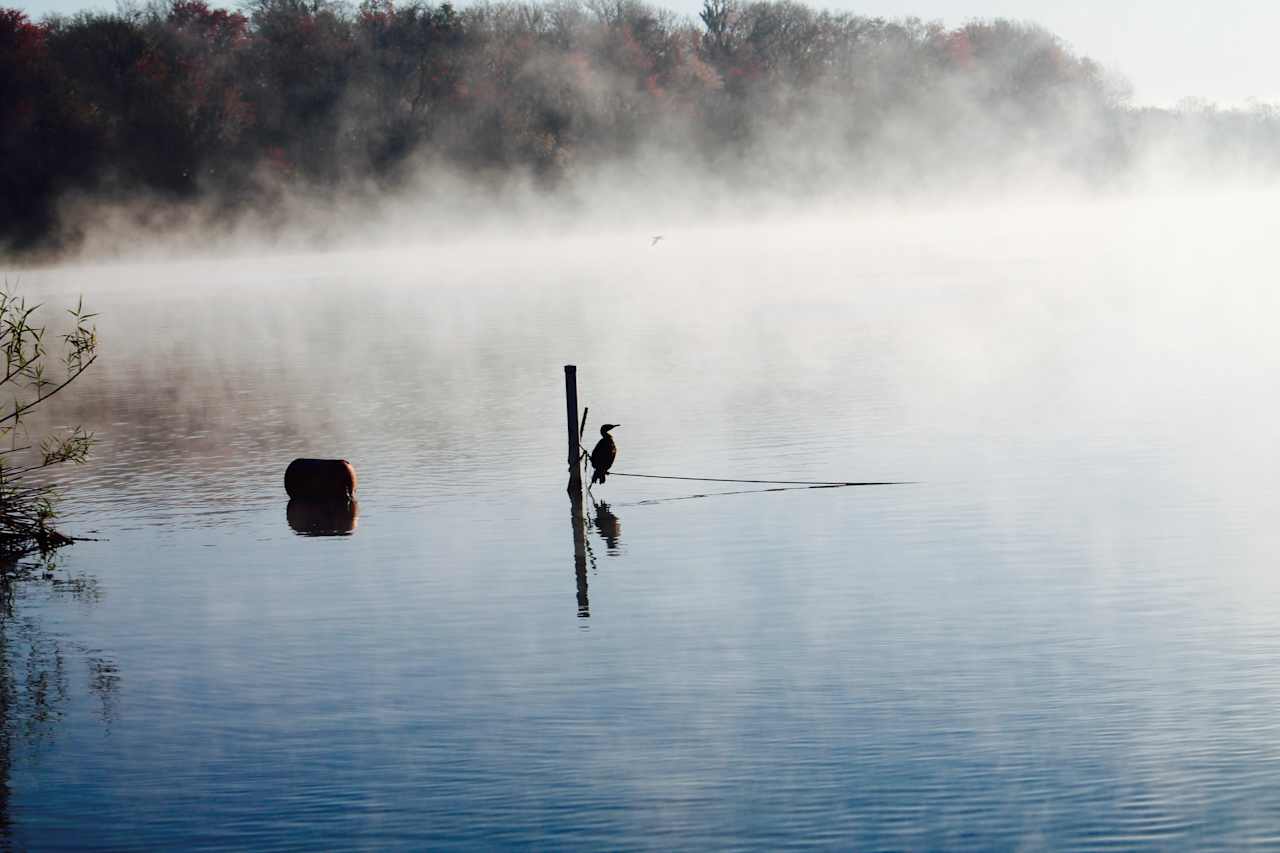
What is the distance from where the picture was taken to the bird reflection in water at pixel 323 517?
2223cm

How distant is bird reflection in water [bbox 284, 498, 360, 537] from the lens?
22234 millimetres

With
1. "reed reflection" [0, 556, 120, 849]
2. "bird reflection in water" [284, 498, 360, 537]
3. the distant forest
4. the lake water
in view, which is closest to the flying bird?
the lake water

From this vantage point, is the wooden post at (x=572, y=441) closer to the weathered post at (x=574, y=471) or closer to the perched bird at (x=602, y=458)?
the weathered post at (x=574, y=471)

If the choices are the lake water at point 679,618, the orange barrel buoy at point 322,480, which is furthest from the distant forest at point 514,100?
the orange barrel buoy at point 322,480

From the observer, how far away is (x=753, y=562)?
19.5 m

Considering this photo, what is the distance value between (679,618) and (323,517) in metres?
7.58

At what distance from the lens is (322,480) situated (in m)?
23.7

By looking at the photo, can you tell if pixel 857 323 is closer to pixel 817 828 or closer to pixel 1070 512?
pixel 1070 512

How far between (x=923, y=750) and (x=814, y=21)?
395 ft

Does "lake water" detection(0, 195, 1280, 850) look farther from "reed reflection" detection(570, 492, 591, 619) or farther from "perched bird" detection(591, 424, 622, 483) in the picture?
"perched bird" detection(591, 424, 622, 483)

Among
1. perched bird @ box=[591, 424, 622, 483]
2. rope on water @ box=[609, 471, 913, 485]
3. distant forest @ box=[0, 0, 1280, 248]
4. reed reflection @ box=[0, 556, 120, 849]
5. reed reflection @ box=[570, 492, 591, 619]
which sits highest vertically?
distant forest @ box=[0, 0, 1280, 248]

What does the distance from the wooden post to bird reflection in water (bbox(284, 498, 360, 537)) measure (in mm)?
2850

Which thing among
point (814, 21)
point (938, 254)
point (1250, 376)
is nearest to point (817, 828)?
point (1250, 376)

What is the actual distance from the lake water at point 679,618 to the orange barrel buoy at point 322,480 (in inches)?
23.2
